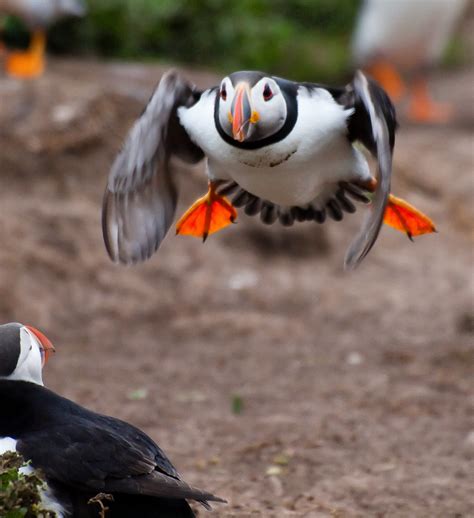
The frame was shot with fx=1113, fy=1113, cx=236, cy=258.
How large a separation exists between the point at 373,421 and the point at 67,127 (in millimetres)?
3055

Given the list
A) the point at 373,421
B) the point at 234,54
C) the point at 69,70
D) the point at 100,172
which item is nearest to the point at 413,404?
the point at 373,421

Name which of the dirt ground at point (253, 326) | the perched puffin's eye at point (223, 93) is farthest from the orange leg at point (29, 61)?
the perched puffin's eye at point (223, 93)

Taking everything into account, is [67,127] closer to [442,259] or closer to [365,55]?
[442,259]

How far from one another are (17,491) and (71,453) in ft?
0.81

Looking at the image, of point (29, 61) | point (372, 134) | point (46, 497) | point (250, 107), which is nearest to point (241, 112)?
point (250, 107)

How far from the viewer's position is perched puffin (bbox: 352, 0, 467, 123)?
10.3 m

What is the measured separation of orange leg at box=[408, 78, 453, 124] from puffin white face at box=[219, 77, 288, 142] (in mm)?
7221

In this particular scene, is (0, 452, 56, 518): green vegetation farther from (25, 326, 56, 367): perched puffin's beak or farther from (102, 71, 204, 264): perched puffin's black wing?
(102, 71, 204, 264): perched puffin's black wing

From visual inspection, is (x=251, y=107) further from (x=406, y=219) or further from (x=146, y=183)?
(x=406, y=219)

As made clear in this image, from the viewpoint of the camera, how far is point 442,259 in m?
7.38

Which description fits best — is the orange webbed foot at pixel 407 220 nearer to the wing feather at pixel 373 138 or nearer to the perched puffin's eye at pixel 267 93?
the wing feather at pixel 373 138

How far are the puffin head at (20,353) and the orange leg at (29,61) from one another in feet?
15.5

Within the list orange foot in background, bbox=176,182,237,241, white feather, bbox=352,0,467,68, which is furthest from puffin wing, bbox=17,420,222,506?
white feather, bbox=352,0,467,68

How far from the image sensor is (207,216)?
12.3ft
